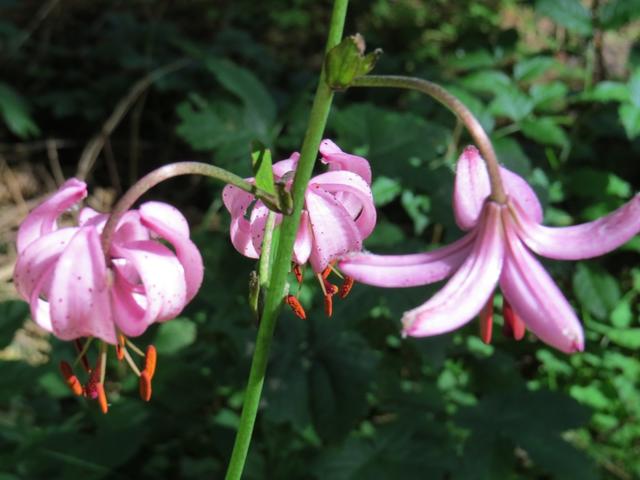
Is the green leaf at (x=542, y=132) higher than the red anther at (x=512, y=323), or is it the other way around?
the green leaf at (x=542, y=132)

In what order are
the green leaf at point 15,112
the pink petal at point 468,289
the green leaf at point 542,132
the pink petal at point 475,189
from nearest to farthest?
the pink petal at point 468,289
the pink petal at point 475,189
the green leaf at point 542,132
the green leaf at point 15,112

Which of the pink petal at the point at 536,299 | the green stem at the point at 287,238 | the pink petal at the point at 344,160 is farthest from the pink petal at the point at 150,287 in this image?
the pink petal at the point at 536,299

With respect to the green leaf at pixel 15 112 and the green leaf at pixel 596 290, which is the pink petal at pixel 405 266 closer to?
the green leaf at pixel 596 290

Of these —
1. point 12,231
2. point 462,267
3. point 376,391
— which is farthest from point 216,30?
point 462,267

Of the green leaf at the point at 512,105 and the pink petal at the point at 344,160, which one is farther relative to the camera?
the green leaf at the point at 512,105

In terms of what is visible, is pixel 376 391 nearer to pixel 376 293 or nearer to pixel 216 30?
pixel 376 293

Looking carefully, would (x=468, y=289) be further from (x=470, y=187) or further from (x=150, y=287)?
(x=150, y=287)
